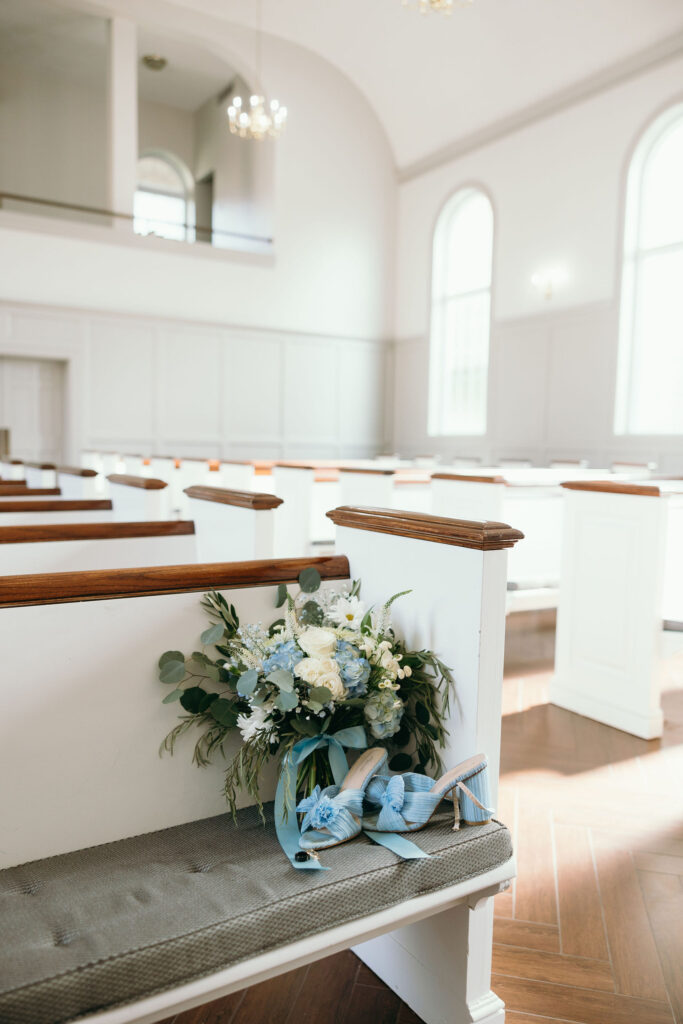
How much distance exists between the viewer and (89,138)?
37.2 feet

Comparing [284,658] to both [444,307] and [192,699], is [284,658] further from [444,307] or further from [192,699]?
[444,307]

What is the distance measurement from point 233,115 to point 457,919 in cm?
836

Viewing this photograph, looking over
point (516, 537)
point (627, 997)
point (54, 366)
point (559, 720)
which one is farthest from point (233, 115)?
point (627, 997)

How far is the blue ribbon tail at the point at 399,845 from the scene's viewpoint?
134 centimetres

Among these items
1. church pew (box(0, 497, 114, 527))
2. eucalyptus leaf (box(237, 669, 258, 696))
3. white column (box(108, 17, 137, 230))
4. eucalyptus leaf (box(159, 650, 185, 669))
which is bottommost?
eucalyptus leaf (box(237, 669, 258, 696))

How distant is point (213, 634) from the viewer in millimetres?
1554

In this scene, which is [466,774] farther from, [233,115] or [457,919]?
[233,115]

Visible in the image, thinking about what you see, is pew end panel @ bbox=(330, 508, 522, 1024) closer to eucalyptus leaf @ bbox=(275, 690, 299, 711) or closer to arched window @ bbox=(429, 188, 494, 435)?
eucalyptus leaf @ bbox=(275, 690, 299, 711)

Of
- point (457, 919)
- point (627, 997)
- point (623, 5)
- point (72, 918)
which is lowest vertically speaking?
point (627, 997)

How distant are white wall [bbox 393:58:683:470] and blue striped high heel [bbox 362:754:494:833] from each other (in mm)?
7024

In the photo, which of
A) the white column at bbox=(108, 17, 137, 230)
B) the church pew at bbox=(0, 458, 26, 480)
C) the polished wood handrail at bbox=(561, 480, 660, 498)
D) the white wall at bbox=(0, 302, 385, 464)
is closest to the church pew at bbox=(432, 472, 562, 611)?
the polished wood handrail at bbox=(561, 480, 660, 498)

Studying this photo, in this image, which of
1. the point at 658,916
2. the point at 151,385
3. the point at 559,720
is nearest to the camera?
the point at 658,916

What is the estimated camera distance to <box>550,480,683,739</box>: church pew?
3.18 m

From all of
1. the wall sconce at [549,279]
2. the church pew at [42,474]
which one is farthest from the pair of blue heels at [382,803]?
the wall sconce at [549,279]
